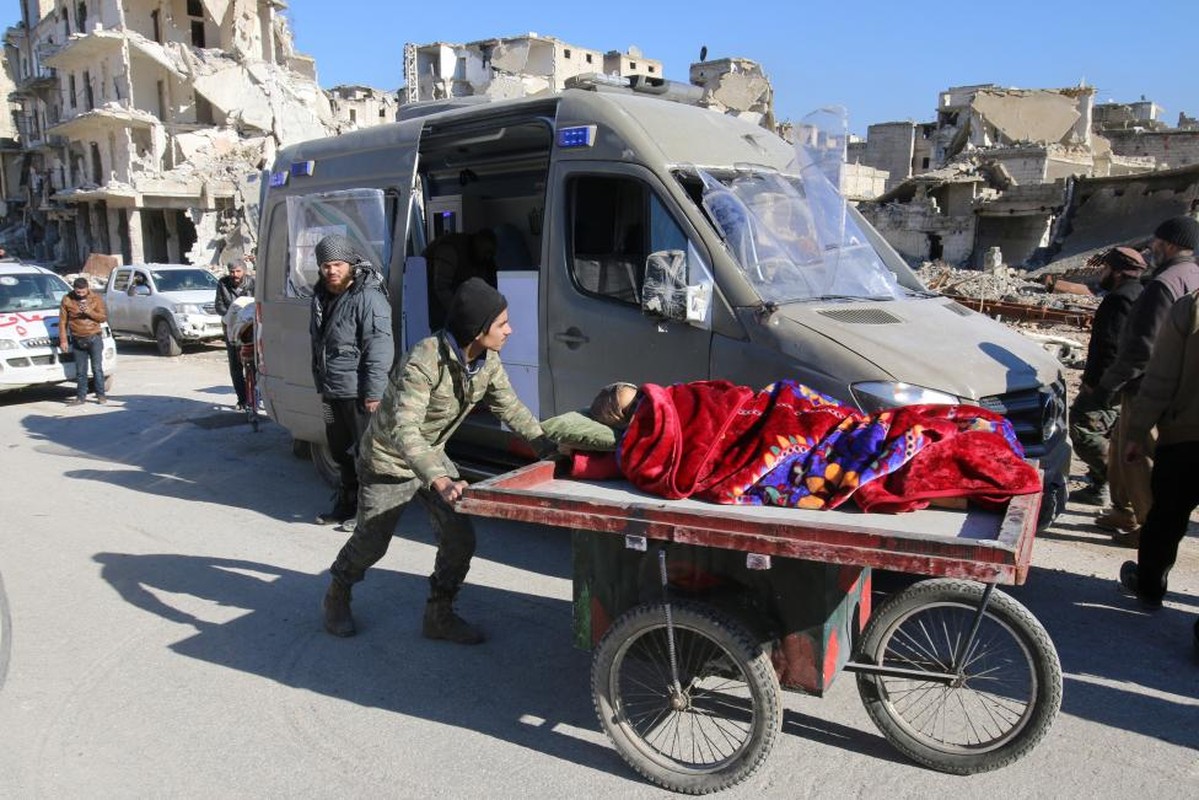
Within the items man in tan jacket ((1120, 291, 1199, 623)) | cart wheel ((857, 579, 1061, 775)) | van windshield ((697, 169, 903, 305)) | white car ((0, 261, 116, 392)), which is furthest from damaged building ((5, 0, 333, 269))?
cart wheel ((857, 579, 1061, 775))

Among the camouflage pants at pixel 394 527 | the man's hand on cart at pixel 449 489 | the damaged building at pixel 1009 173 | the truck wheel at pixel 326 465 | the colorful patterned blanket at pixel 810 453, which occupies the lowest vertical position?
the truck wheel at pixel 326 465

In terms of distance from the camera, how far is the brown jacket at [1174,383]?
13.0 feet

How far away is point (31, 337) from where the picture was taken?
11273 millimetres

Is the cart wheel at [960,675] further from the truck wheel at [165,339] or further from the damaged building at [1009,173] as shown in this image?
the damaged building at [1009,173]

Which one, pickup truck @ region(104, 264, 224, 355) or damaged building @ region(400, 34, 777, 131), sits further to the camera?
damaged building @ region(400, 34, 777, 131)

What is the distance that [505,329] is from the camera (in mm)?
3807

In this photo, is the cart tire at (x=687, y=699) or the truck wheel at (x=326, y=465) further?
the truck wheel at (x=326, y=465)

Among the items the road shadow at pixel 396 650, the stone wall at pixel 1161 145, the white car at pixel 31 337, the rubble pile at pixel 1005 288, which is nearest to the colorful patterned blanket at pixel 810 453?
the road shadow at pixel 396 650

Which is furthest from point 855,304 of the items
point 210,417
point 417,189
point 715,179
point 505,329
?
point 210,417

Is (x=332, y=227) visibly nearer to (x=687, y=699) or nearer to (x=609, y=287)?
(x=609, y=287)

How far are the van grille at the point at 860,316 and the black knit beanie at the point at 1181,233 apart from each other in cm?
161

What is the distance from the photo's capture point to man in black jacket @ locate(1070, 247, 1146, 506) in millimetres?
5590

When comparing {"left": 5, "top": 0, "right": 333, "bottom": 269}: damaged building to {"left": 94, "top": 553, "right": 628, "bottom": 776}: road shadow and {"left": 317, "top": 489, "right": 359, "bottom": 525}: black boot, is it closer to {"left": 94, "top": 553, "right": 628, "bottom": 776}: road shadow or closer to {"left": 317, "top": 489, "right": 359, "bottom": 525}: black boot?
{"left": 317, "top": 489, "right": 359, "bottom": 525}: black boot

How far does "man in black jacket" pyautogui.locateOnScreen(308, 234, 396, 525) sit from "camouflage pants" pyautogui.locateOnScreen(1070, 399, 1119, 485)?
15.5ft
